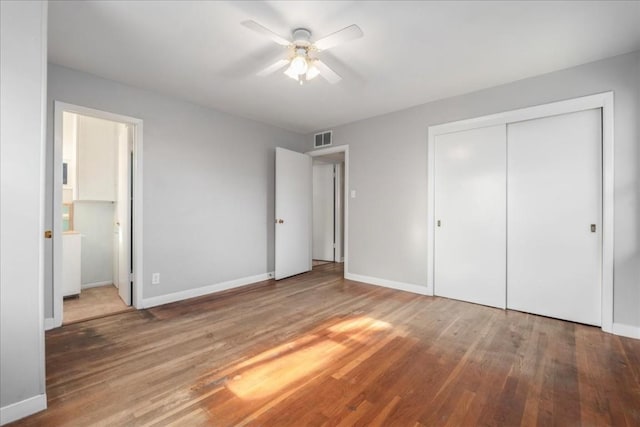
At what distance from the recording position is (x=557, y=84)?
276 centimetres

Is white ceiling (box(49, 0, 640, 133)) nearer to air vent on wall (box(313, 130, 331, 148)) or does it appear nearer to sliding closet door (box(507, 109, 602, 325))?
sliding closet door (box(507, 109, 602, 325))

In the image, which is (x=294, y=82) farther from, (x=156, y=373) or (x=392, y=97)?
(x=156, y=373)

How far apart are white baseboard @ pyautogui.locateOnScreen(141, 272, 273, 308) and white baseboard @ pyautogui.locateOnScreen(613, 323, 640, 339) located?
4.01 meters

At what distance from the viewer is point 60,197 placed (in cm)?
265

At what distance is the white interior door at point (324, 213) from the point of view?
6.15m

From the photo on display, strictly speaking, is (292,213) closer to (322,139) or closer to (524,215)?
(322,139)

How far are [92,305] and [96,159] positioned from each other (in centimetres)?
201

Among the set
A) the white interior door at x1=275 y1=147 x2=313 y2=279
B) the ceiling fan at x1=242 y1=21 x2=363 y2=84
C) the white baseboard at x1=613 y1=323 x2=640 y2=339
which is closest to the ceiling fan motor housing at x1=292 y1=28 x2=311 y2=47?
the ceiling fan at x1=242 y1=21 x2=363 y2=84

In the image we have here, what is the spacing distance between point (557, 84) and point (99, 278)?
6.25 meters

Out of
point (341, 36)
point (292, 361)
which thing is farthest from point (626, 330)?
point (341, 36)

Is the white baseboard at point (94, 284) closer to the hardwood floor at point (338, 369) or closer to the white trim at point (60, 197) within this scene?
the white trim at point (60, 197)

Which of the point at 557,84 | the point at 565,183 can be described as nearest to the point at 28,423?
the point at 565,183

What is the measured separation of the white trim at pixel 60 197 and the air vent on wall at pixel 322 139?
104 inches

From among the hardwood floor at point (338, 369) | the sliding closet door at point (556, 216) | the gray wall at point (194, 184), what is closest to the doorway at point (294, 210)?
the gray wall at point (194, 184)
